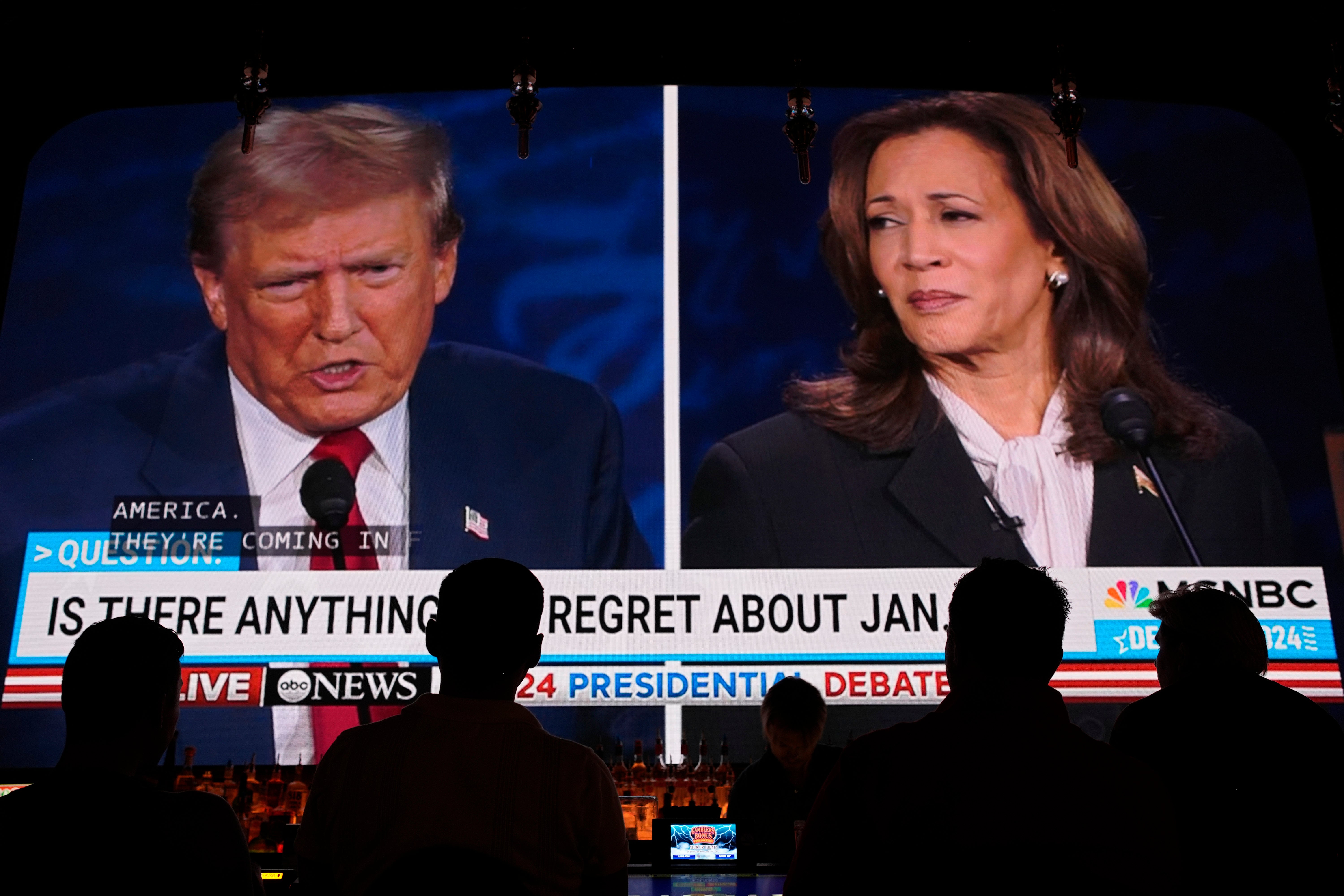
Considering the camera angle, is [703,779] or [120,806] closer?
[120,806]

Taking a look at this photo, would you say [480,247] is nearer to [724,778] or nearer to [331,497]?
[331,497]

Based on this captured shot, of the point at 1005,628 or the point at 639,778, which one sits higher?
the point at 1005,628

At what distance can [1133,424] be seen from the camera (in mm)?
4598

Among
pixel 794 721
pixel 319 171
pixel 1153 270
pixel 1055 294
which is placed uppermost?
pixel 319 171

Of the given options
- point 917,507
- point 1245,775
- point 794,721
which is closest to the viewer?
point 1245,775

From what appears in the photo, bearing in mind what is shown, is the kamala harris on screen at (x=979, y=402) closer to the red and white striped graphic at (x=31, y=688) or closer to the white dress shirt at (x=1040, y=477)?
the white dress shirt at (x=1040, y=477)

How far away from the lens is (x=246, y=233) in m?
4.75

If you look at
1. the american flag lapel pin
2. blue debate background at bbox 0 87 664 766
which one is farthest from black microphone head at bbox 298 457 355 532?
blue debate background at bbox 0 87 664 766

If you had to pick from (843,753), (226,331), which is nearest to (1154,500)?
(843,753)

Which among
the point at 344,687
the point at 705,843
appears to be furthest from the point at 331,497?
the point at 705,843

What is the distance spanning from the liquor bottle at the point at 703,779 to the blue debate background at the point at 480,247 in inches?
31.8

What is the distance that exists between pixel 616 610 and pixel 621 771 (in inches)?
23.8

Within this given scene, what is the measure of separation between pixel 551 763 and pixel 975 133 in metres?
4.15

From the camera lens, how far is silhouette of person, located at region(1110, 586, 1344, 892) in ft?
5.44
